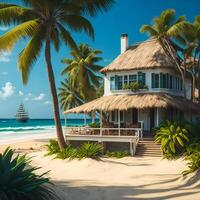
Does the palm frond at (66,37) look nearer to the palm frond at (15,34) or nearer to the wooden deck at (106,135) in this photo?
the palm frond at (15,34)

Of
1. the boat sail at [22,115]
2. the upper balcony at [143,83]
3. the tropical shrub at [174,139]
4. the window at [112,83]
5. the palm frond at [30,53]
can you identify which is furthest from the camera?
the boat sail at [22,115]

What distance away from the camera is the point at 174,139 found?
20.3 metres

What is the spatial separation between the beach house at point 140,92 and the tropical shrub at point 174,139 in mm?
2322

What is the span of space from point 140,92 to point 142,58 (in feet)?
9.11

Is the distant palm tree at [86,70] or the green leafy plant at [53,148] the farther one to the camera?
the distant palm tree at [86,70]

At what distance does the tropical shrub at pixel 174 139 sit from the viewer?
20141 mm

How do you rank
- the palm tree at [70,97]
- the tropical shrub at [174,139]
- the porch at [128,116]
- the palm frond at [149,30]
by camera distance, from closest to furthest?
1. the tropical shrub at [174,139]
2. the porch at [128,116]
3. the palm frond at [149,30]
4. the palm tree at [70,97]

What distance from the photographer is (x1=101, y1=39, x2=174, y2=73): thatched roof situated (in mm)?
25812

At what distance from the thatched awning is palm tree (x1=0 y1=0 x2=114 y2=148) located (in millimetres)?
3997

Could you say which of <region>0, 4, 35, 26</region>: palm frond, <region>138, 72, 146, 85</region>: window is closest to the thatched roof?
<region>138, 72, 146, 85</region>: window

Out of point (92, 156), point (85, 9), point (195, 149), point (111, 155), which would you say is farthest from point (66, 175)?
point (85, 9)

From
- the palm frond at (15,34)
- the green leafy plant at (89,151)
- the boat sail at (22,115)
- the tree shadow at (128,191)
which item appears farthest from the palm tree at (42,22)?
the boat sail at (22,115)

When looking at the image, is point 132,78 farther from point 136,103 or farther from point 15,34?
point 15,34

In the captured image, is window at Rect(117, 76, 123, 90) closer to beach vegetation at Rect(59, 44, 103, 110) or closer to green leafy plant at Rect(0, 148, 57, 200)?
beach vegetation at Rect(59, 44, 103, 110)
